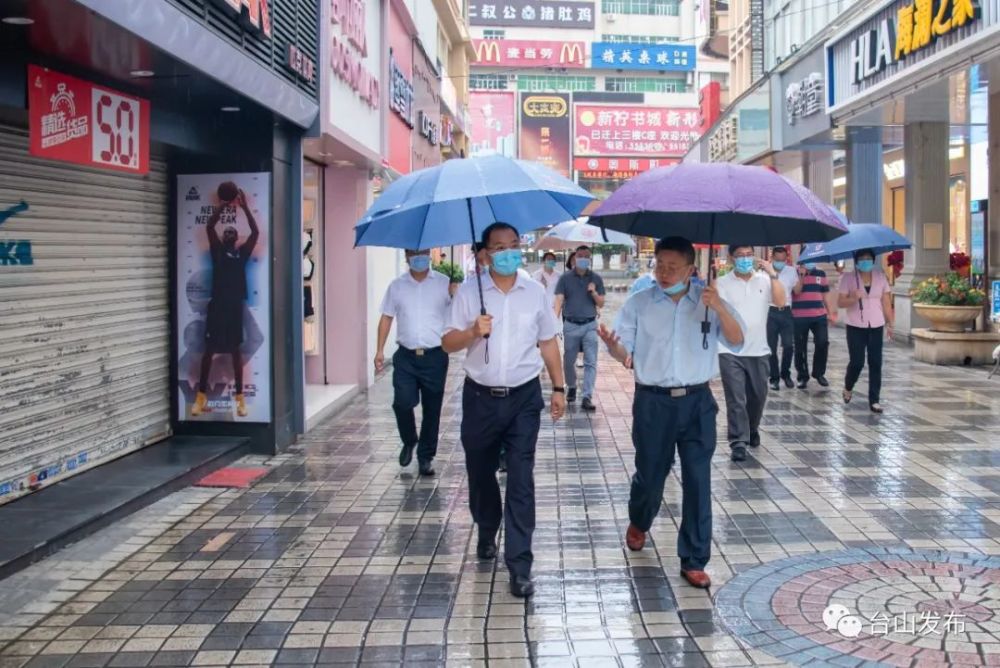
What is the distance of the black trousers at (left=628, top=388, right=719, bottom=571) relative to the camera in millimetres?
4945

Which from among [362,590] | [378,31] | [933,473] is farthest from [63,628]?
[378,31]

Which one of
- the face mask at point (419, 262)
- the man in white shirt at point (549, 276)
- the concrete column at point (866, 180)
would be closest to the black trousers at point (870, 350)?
the man in white shirt at point (549, 276)

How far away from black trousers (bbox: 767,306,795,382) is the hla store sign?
12.3ft

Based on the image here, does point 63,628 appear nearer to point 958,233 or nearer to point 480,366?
point 480,366

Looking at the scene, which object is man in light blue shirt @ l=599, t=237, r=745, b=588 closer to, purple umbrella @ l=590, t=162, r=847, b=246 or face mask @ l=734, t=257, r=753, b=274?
purple umbrella @ l=590, t=162, r=847, b=246

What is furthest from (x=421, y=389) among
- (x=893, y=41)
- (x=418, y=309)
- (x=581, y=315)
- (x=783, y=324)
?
(x=893, y=41)

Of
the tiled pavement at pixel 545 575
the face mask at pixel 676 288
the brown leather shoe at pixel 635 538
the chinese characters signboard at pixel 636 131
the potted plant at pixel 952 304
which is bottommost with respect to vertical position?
the tiled pavement at pixel 545 575

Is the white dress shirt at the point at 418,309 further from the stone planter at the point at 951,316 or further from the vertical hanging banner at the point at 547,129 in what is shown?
the vertical hanging banner at the point at 547,129

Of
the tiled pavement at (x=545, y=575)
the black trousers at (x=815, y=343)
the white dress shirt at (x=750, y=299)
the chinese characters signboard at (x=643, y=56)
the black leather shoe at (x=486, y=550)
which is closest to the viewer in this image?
the tiled pavement at (x=545, y=575)

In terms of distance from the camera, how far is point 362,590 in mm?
4992

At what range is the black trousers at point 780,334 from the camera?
38.6ft

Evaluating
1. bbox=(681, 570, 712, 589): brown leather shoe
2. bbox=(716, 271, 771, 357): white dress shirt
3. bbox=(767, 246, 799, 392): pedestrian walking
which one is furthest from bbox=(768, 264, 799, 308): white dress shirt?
bbox=(681, 570, 712, 589): brown leather shoe

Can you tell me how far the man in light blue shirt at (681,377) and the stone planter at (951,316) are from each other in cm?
1004

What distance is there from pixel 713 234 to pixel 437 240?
5.61ft
